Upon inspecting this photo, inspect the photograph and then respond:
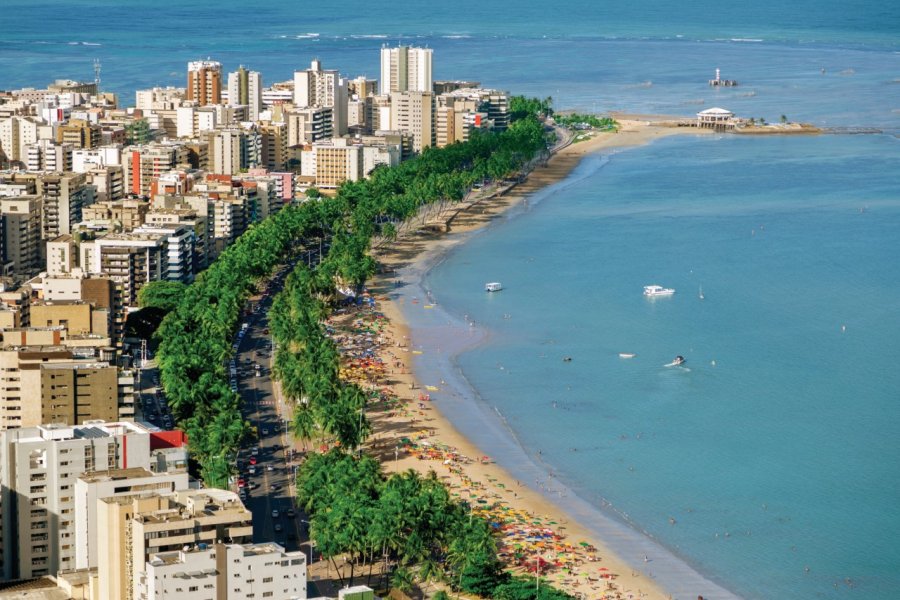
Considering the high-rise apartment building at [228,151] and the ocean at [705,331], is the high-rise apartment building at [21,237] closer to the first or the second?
the ocean at [705,331]

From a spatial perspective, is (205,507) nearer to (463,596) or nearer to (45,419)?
(463,596)

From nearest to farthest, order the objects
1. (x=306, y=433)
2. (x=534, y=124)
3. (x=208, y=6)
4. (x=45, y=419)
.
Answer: (x=45, y=419) → (x=306, y=433) → (x=534, y=124) → (x=208, y=6)

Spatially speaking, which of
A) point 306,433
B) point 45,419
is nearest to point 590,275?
point 306,433

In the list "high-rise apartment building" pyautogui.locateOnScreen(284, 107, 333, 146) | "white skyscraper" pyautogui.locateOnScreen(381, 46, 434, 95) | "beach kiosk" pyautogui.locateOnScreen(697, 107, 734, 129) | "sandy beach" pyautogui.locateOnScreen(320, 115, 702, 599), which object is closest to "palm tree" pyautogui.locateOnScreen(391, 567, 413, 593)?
"sandy beach" pyautogui.locateOnScreen(320, 115, 702, 599)

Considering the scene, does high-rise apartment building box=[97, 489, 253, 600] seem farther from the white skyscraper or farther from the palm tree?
the white skyscraper

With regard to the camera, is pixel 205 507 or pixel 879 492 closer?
pixel 205 507

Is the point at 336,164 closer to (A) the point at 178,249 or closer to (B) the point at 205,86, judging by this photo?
(B) the point at 205,86
